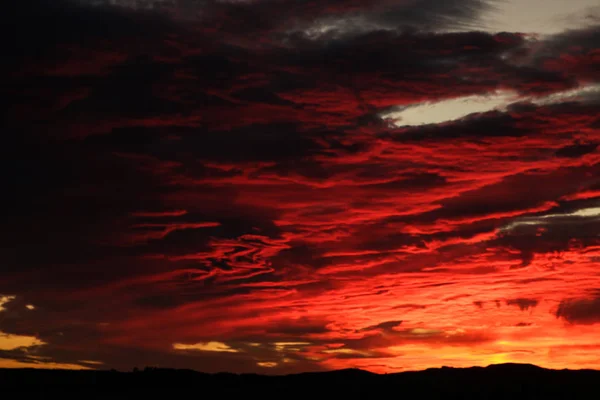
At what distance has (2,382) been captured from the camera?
123 ft

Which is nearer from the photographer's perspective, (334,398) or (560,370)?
(334,398)

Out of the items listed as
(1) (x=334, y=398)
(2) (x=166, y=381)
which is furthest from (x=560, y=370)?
(2) (x=166, y=381)

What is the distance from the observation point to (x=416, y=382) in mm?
40031

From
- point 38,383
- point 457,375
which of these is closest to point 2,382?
point 38,383

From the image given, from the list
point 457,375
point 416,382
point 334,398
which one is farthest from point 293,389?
point 457,375

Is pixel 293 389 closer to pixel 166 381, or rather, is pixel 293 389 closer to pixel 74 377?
pixel 166 381

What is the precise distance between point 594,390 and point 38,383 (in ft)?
82.0

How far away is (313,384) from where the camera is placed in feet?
132

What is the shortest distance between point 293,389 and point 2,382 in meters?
13.0

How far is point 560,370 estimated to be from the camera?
1645 inches

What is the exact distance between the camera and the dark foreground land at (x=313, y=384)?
122 feet

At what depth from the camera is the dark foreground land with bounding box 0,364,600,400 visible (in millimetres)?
37312

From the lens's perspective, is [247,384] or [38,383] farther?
[247,384]

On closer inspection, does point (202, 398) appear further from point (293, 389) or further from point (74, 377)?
point (74, 377)
